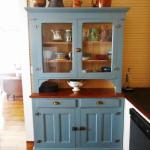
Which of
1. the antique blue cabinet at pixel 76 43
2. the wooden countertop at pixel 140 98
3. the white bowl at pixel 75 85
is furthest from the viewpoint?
the white bowl at pixel 75 85

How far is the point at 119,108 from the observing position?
2779mm

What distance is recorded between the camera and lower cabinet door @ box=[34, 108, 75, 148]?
9.10ft

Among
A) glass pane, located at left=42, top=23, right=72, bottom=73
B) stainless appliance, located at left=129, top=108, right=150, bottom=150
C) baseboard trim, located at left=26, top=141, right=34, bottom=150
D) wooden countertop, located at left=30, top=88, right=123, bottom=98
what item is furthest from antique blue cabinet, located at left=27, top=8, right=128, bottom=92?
baseboard trim, located at left=26, top=141, right=34, bottom=150

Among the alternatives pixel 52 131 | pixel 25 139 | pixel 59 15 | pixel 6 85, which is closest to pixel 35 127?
pixel 52 131

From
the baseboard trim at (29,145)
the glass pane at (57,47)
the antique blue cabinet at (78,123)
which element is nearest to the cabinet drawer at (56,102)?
the antique blue cabinet at (78,123)

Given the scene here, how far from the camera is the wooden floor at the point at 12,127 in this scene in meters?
3.18

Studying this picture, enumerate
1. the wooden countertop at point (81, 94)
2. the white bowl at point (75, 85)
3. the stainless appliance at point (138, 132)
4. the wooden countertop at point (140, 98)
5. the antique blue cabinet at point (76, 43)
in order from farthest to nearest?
the white bowl at point (75, 85) < the wooden countertop at point (81, 94) < the antique blue cabinet at point (76, 43) < the wooden countertop at point (140, 98) < the stainless appliance at point (138, 132)

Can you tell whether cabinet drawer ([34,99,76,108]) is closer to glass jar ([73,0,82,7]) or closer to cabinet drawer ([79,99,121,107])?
cabinet drawer ([79,99,121,107])

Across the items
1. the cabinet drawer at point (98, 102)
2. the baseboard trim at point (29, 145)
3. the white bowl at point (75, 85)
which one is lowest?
the baseboard trim at point (29, 145)

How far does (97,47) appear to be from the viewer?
2.86 metres

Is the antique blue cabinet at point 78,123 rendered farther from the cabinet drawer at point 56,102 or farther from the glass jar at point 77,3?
the glass jar at point 77,3

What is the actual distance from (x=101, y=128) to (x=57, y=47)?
1.22 metres

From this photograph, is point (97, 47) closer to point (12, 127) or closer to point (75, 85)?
point (75, 85)

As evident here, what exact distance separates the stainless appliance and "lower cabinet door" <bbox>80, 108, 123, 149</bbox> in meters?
0.36
